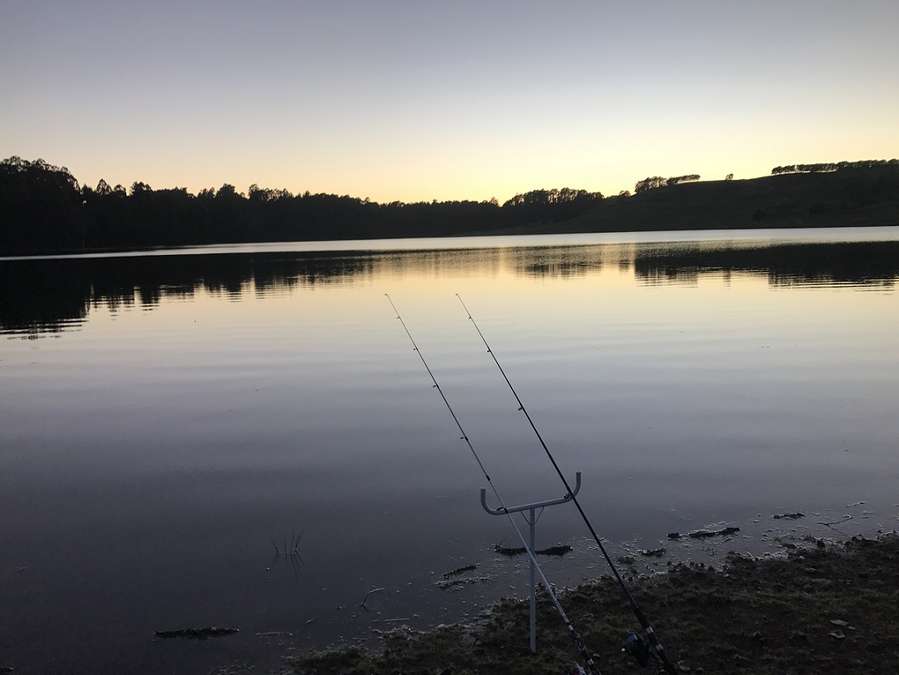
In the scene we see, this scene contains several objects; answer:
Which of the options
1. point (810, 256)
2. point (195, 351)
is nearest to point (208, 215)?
point (810, 256)

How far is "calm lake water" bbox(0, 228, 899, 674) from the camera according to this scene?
22.5 feet

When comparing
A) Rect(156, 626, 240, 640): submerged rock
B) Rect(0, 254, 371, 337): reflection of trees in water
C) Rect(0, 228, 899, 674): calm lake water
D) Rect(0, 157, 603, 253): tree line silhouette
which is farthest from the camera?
Rect(0, 157, 603, 253): tree line silhouette

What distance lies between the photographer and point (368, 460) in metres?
11.2

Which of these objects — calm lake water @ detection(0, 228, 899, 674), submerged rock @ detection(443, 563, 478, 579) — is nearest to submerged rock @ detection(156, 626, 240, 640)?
calm lake water @ detection(0, 228, 899, 674)

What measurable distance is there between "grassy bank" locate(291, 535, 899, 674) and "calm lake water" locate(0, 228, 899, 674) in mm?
547

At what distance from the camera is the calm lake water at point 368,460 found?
6.86 metres

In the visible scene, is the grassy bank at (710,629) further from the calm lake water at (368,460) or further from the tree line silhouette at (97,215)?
the tree line silhouette at (97,215)

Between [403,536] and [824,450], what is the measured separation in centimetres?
728

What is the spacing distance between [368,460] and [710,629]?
6.67 metres

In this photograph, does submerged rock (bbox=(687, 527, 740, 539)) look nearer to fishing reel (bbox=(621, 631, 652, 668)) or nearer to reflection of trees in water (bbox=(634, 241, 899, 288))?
fishing reel (bbox=(621, 631, 652, 668))

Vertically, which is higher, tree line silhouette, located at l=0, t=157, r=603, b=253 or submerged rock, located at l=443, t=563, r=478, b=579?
tree line silhouette, located at l=0, t=157, r=603, b=253

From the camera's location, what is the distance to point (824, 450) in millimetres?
10891

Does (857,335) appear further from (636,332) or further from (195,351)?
(195,351)

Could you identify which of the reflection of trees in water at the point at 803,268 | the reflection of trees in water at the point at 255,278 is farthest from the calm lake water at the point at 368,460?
the reflection of trees in water at the point at 803,268
